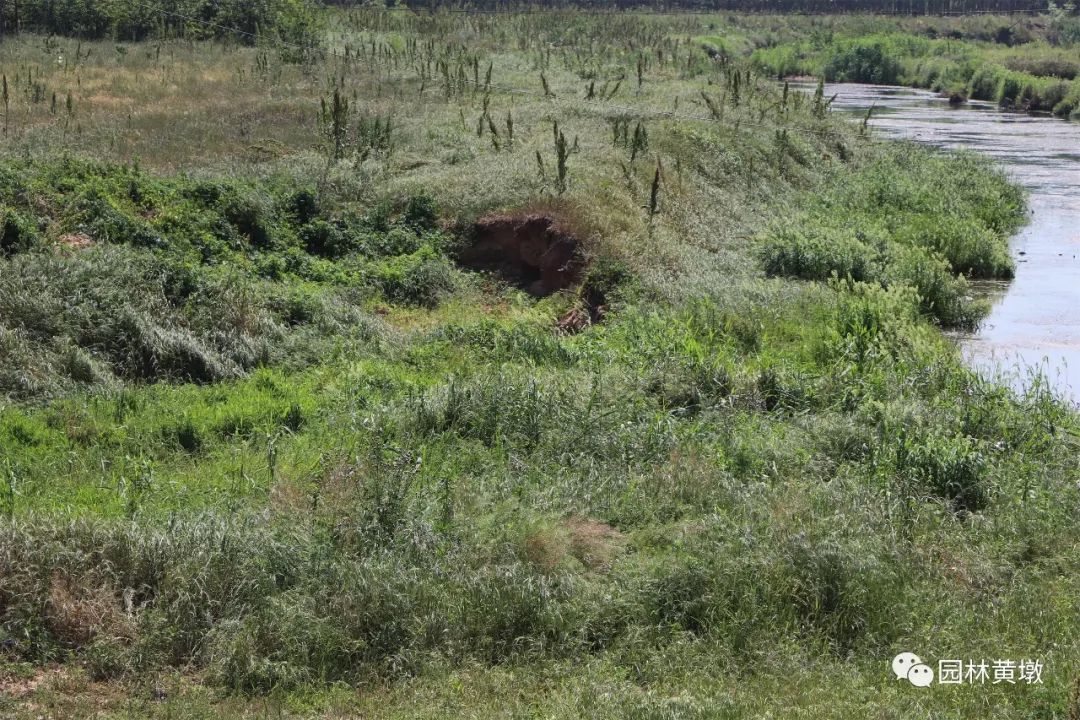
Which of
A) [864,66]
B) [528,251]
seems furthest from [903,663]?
[864,66]

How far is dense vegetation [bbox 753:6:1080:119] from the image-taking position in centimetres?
4243

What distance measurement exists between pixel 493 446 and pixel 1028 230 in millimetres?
15973

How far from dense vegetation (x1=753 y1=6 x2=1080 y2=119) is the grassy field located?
25716 millimetres

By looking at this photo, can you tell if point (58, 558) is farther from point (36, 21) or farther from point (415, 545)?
point (36, 21)

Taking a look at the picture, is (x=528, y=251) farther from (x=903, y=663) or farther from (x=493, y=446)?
(x=903, y=663)

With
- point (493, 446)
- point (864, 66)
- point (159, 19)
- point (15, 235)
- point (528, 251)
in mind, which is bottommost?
point (493, 446)

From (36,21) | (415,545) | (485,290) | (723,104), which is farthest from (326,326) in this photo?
(36,21)

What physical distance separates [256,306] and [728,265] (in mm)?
6902

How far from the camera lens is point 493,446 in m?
9.49

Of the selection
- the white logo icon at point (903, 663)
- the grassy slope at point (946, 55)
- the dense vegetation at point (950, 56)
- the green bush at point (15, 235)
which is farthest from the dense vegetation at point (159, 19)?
the white logo icon at point (903, 663)

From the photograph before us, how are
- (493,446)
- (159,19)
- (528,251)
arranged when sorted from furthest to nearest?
(159,19), (528,251), (493,446)

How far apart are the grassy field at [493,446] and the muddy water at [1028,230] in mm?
864

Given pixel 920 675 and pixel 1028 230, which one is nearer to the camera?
pixel 920 675

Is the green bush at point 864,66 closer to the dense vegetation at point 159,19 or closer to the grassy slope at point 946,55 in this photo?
the grassy slope at point 946,55
